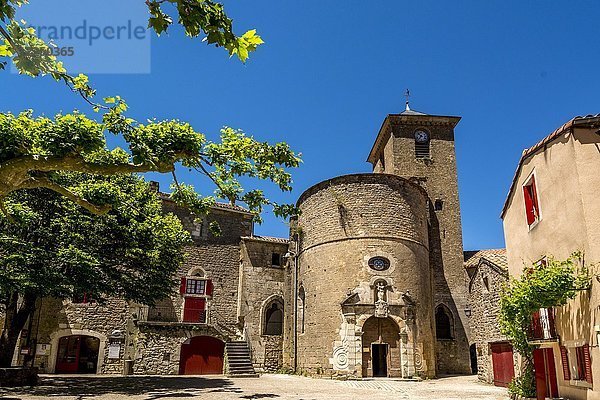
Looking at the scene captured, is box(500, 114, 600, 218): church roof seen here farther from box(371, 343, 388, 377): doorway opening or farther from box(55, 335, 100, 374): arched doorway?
box(55, 335, 100, 374): arched doorway

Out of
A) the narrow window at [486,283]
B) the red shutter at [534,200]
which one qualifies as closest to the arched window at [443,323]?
the narrow window at [486,283]

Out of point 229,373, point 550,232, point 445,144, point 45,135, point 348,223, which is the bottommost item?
point 229,373

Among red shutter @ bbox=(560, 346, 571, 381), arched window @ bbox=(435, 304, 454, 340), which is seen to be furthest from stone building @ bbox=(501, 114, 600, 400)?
arched window @ bbox=(435, 304, 454, 340)

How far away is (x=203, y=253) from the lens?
24.8m

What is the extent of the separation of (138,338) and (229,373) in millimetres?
4369

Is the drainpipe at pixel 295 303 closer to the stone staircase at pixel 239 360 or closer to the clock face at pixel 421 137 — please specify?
the stone staircase at pixel 239 360

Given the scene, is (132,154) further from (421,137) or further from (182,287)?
(421,137)

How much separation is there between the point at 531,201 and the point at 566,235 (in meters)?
2.18

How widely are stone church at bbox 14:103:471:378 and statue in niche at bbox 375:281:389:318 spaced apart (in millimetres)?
57

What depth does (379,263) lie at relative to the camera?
65.8 feet

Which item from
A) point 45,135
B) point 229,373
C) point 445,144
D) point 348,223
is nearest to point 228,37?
point 45,135

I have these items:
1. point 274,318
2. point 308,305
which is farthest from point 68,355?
point 308,305

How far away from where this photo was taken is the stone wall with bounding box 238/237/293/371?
925 inches

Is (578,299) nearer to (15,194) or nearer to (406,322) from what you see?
(406,322)
